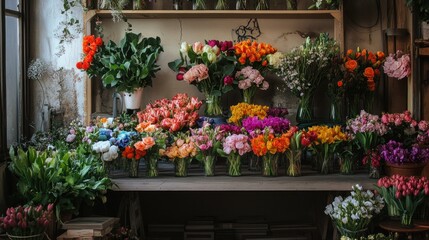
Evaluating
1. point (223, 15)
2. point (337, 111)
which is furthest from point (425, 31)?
point (223, 15)

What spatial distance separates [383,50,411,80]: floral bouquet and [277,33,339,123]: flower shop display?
434mm

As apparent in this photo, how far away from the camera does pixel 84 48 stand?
18.7 feet

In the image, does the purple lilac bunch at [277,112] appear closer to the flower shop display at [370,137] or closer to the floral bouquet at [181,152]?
the flower shop display at [370,137]

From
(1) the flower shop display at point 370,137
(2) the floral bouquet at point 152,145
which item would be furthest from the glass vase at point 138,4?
(1) the flower shop display at point 370,137

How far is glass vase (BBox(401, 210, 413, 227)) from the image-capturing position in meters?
4.52

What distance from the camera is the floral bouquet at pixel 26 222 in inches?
162

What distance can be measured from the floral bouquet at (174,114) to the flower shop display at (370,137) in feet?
4.30

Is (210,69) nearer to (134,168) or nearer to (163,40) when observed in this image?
(163,40)

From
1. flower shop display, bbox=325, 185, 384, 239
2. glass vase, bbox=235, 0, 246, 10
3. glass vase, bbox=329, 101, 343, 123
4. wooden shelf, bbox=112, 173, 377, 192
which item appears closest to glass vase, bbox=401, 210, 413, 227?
flower shop display, bbox=325, 185, 384, 239

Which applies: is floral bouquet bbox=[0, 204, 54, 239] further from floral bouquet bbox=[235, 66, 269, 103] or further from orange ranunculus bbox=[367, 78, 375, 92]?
orange ranunculus bbox=[367, 78, 375, 92]

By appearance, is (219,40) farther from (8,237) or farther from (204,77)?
(8,237)

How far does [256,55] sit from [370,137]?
1234 millimetres

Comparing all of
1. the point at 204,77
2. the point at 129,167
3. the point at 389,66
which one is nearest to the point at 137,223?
the point at 129,167

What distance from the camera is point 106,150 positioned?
4926 mm
